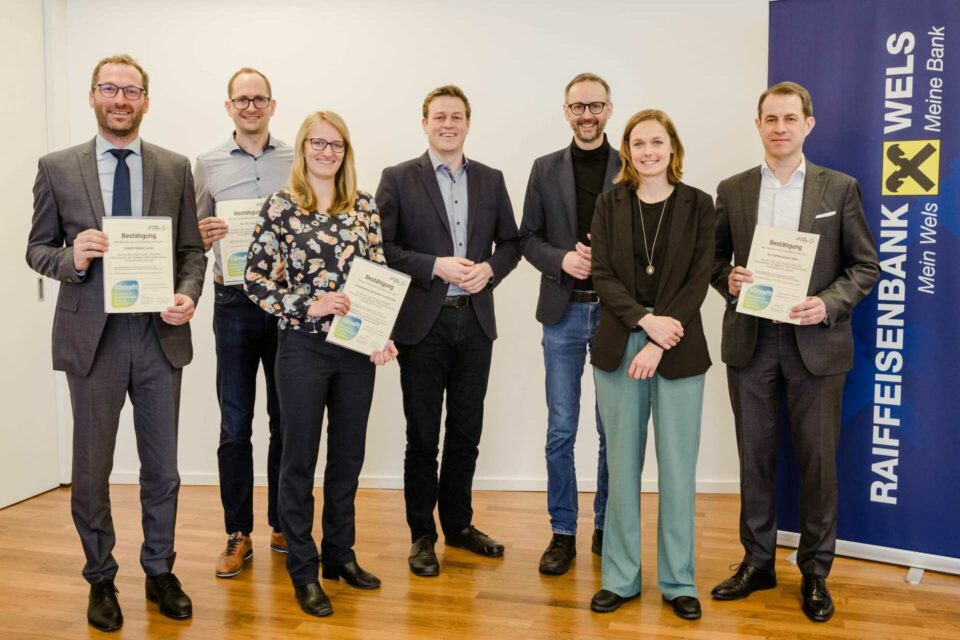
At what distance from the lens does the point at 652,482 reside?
4.68 metres

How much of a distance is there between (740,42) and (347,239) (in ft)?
8.51

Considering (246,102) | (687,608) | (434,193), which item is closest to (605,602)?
(687,608)

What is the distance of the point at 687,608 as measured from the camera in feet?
9.86

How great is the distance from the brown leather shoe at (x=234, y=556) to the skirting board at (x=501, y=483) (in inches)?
45.2

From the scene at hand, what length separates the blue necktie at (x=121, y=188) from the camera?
2949mm

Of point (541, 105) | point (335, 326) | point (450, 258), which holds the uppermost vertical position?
point (541, 105)

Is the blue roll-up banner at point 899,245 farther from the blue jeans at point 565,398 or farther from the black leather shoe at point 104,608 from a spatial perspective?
the black leather shoe at point 104,608

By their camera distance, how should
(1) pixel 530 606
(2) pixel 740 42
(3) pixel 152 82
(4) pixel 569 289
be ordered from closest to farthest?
(1) pixel 530 606 → (4) pixel 569 289 → (2) pixel 740 42 → (3) pixel 152 82

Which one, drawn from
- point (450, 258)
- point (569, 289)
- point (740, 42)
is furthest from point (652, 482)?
point (740, 42)

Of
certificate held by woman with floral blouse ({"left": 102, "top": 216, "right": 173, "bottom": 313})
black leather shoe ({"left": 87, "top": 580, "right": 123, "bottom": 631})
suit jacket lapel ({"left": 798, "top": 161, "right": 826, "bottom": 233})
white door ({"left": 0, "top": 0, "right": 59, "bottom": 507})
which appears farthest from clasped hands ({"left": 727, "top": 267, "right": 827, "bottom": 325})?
white door ({"left": 0, "top": 0, "right": 59, "bottom": 507})

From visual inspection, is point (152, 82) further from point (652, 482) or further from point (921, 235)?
point (921, 235)

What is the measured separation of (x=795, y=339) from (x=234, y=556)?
7.65 ft

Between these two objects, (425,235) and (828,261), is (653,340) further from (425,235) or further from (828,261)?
(425,235)

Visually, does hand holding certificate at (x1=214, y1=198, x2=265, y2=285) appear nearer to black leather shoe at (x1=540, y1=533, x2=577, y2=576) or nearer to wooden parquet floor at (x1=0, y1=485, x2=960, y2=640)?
wooden parquet floor at (x1=0, y1=485, x2=960, y2=640)
